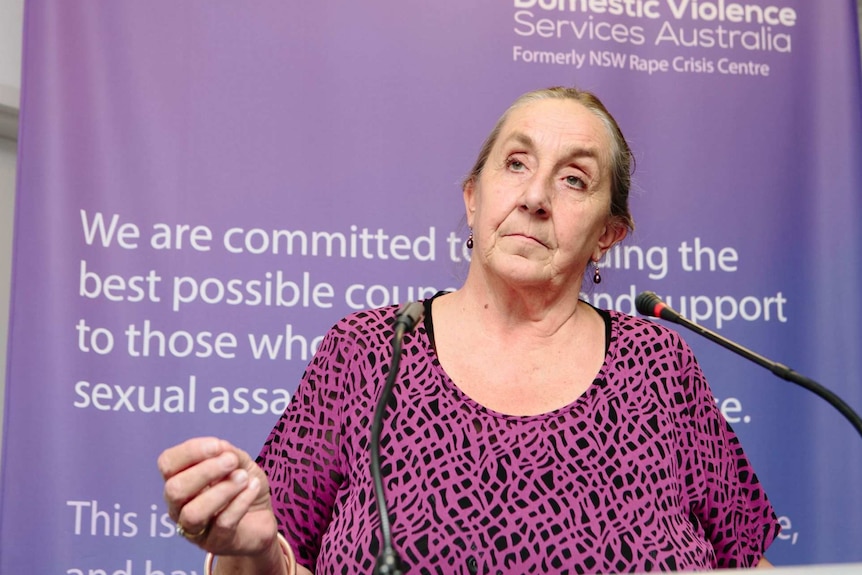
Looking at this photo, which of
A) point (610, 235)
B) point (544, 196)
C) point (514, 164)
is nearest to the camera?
point (544, 196)

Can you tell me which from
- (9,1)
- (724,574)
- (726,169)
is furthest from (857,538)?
(9,1)

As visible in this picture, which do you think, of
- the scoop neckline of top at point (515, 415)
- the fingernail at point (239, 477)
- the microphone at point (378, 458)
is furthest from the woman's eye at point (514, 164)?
the fingernail at point (239, 477)

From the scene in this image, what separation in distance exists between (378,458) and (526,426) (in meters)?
0.51

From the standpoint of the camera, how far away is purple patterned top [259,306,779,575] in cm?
155

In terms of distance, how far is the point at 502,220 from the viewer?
1.79 meters

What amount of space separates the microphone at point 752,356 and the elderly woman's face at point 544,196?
29cm

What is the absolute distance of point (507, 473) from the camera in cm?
160

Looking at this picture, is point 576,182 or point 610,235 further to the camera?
point 610,235

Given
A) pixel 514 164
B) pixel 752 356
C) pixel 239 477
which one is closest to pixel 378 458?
pixel 239 477

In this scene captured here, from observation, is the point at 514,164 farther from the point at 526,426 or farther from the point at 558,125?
the point at 526,426

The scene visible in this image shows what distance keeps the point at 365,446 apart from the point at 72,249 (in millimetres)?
1211

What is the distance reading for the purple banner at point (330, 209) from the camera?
244 cm

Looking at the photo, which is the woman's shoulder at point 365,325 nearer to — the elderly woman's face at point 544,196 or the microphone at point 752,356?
the elderly woman's face at point 544,196

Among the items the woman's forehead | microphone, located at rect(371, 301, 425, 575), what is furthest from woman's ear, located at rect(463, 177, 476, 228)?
microphone, located at rect(371, 301, 425, 575)
